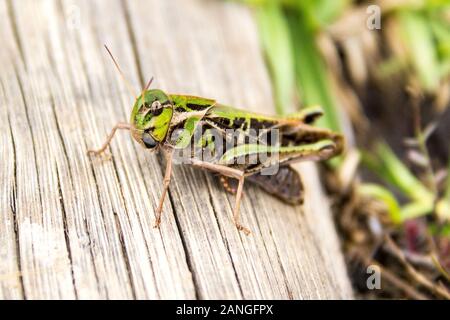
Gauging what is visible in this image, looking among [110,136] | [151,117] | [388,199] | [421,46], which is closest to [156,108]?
[151,117]

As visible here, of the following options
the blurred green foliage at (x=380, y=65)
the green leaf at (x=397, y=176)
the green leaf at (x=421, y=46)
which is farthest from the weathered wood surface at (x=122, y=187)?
the green leaf at (x=421, y=46)

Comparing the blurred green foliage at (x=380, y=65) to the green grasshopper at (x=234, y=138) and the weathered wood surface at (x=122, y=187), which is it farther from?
the green grasshopper at (x=234, y=138)

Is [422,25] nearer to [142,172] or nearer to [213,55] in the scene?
[213,55]

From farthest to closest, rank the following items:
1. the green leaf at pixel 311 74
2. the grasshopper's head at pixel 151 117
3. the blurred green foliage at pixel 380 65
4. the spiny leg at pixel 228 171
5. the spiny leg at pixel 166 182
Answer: the green leaf at pixel 311 74, the blurred green foliage at pixel 380 65, the spiny leg at pixel 228 171, the grasshopper's head at pixel 151 117, the spiny leg at pixel 166 182

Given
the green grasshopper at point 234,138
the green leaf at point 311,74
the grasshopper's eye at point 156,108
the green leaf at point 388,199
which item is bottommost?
the green leaf at point 388,199

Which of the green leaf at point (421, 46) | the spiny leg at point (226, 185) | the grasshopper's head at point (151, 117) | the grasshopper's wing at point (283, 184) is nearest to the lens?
the grasshopper's head at point (151, 117)

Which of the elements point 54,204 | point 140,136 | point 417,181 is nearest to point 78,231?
point 54,204

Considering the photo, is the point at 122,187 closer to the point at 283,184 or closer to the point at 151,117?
the point at 151,117
